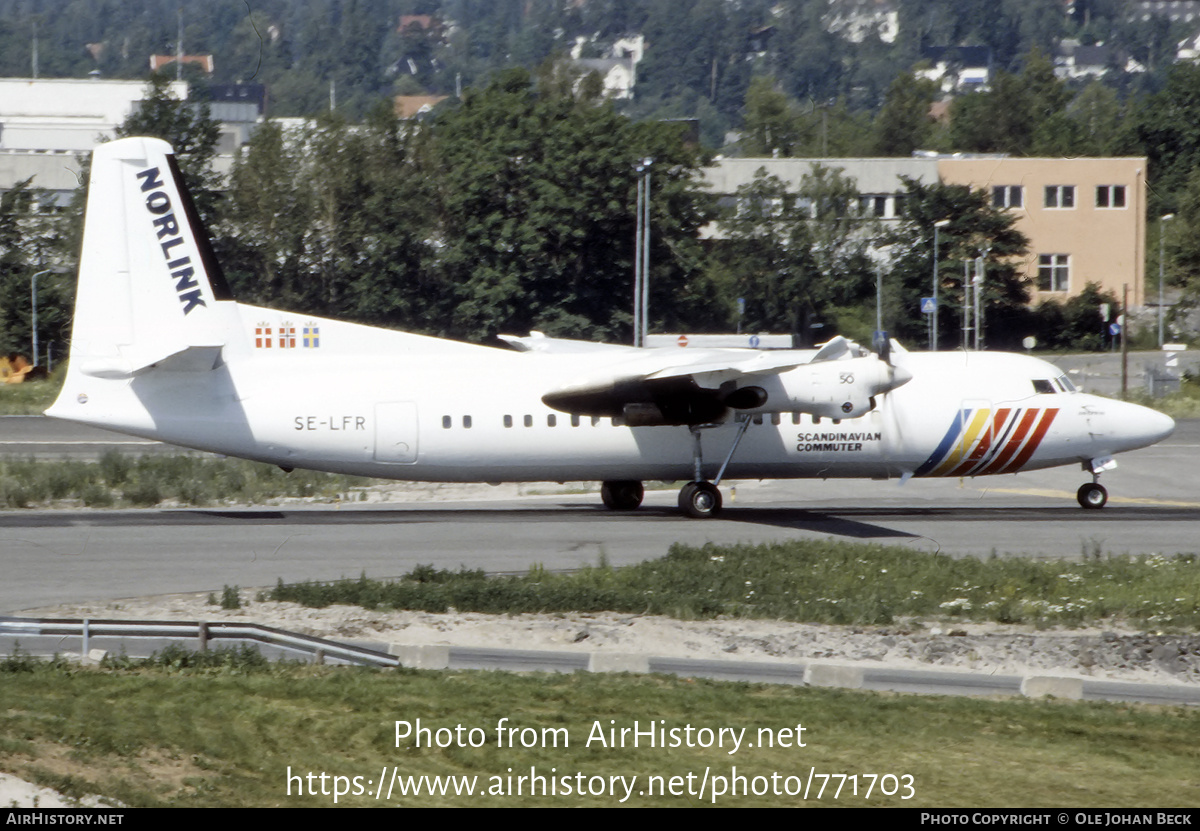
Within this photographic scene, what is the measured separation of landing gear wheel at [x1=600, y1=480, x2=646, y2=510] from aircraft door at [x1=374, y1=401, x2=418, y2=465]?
14.9 ft

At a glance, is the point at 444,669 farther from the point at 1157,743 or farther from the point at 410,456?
the point at 410,456

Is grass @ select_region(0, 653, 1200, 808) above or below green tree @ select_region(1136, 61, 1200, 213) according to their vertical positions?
below

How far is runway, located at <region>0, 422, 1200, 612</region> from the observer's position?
67.3 ft

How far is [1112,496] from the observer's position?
105 feet

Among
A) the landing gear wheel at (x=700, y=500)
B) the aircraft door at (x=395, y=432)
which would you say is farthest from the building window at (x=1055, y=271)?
the aircraft door at (x=395, y=432)

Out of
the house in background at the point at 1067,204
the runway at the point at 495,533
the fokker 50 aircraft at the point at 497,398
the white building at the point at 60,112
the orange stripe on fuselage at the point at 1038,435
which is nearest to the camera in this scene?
the runway at the point at 495,533

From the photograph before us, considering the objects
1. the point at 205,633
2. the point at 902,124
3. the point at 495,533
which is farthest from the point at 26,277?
the point at 902,124

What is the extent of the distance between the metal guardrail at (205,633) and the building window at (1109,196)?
75.9 metres

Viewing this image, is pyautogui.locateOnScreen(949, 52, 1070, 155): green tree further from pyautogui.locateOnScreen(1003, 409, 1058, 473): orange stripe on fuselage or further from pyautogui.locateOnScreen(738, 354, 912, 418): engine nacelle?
pyautogui.locateOnScreen(738, 354, 912, 418): engine nacelle

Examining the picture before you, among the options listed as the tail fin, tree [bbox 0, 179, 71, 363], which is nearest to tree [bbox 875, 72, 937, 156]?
tree [bbox 0, 179, 71, 363]

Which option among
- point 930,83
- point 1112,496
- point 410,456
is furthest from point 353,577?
point 930,83

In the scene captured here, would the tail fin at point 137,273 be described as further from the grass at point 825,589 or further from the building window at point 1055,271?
the building window at point 1055,271

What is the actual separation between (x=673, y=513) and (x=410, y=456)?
5.53 m

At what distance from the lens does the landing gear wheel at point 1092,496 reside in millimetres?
28016
